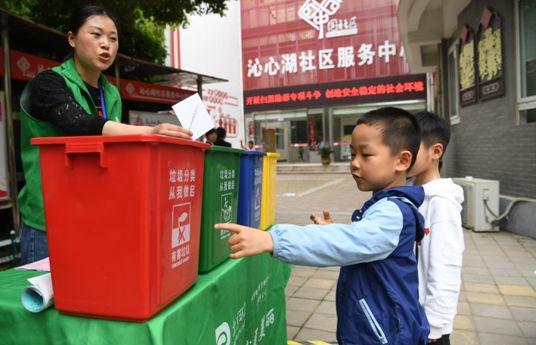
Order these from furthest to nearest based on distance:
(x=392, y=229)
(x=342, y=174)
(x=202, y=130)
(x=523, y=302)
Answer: (x=342, y=174) → (x=523, y=302) → (x=202, y=130) → (x=392, y=229)

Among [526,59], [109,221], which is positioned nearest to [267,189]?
[109,221]

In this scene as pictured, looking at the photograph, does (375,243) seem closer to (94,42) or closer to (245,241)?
(245,241)

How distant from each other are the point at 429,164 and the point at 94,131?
146 cm

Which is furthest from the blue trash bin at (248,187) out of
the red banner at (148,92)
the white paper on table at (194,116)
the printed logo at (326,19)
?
the printed logo at (326,19)

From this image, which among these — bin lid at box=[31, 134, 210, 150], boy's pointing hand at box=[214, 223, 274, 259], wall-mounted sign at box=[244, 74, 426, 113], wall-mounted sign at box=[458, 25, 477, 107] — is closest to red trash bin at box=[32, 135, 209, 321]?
Answer: bin lid at box=[31, 134, 210, 150]

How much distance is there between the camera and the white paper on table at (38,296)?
1.13 meters

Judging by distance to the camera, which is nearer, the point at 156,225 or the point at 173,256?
the point at 156,225

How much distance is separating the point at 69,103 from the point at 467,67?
25.2ft

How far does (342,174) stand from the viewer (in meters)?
18.8

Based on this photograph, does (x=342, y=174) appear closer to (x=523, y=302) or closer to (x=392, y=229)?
(x=523, y=302)

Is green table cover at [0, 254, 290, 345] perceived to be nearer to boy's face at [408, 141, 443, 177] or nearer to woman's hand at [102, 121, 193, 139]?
woman's hand at [102, 121, 193, 139]

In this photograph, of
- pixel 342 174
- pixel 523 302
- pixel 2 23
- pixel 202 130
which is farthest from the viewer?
pixel 342 174

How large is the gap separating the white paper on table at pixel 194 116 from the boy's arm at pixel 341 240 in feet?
1.50

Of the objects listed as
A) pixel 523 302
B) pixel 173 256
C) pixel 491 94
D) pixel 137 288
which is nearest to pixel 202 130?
pixel 173 256
